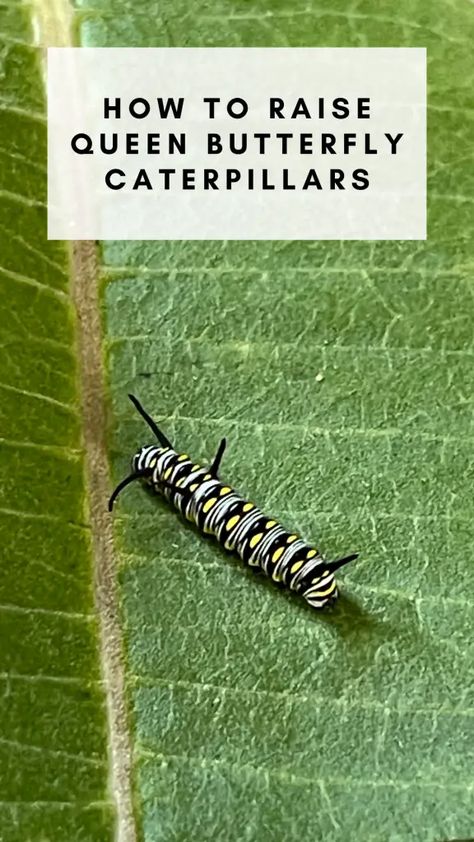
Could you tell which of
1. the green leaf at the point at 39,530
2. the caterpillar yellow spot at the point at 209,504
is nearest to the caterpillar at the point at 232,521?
the caterpillar yellow spot at the point at 209,504

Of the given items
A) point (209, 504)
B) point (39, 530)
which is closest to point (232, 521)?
point (209, 504)

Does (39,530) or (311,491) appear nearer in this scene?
(39,530)

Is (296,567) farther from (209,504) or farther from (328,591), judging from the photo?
(209,504)

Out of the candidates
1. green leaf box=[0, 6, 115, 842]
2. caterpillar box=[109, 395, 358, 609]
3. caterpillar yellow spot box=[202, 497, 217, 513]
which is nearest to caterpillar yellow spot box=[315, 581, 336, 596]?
caterpillar box=[109, 395, 358, 609]

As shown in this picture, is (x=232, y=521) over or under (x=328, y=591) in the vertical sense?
over

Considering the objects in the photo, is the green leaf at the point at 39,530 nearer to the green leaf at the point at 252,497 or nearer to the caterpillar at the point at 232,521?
the green leaf at the point at 252,497

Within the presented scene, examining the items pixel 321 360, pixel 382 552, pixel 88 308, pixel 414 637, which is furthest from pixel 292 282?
pixel 414 637
